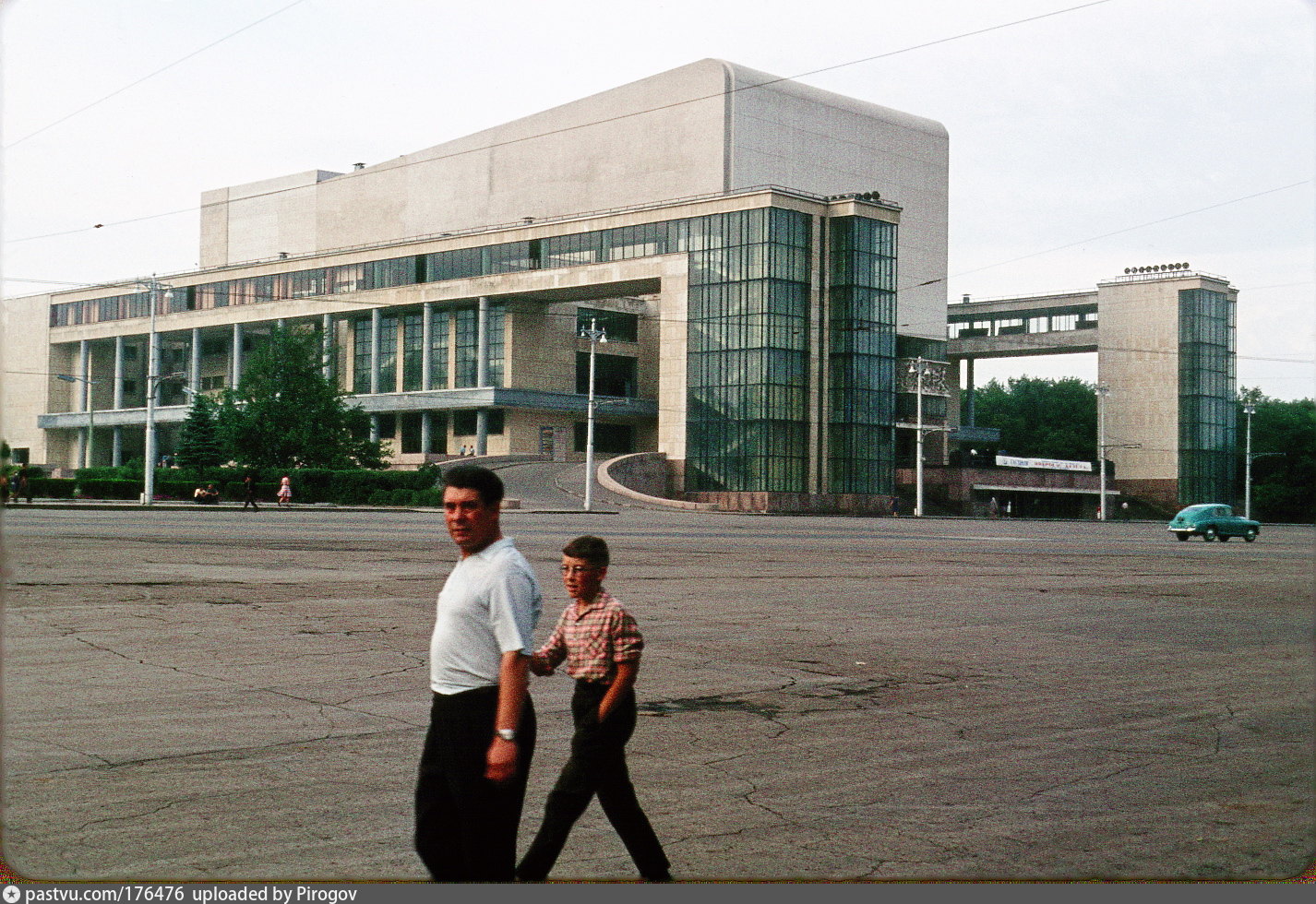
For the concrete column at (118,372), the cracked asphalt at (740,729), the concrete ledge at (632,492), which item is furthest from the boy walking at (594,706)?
the concrete column at (118,372)

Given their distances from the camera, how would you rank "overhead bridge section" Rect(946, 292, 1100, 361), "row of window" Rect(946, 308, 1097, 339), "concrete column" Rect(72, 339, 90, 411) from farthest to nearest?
"concrete column" Rect(72, 339, 90, 411)
"row of window" Rect(946, 308, 1097, 339)
"overhead bridge section" Rect(946, 292, 1100, 361)

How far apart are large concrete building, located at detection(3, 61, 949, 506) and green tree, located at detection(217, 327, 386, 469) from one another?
5458 mm

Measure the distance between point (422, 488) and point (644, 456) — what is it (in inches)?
756

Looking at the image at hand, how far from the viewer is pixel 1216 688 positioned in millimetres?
10031

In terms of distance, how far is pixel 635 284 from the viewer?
79.8m

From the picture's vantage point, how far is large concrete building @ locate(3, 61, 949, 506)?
74.9 m

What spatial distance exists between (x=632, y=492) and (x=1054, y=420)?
116 ft

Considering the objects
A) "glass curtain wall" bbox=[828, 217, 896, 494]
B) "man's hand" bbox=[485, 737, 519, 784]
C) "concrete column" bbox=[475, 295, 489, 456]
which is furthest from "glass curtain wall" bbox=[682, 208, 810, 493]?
"man's hand" bbox=[485, 737, 519, 784]

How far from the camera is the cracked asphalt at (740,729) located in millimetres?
5199

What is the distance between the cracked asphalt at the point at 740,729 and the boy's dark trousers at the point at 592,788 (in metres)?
0.62

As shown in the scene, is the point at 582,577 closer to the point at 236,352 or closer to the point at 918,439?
the point at 918,439

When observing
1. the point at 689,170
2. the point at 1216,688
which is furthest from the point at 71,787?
the point at 689,170

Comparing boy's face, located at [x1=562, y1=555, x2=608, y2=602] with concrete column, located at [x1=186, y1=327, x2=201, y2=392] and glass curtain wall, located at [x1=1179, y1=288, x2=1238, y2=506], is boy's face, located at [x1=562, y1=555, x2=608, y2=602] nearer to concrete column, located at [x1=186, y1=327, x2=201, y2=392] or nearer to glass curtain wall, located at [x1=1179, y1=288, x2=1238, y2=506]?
glass curtain wall, located at [x1=1179, y1=288, x2=1238, y2=506]

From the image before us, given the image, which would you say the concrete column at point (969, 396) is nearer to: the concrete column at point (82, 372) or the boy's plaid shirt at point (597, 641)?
the concrete column at point (82, 372)
